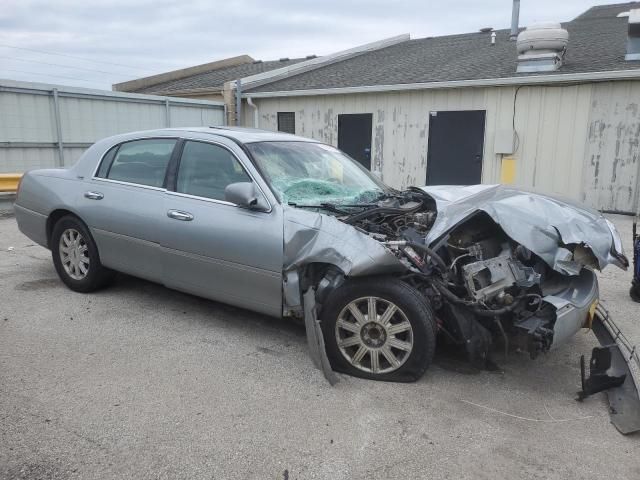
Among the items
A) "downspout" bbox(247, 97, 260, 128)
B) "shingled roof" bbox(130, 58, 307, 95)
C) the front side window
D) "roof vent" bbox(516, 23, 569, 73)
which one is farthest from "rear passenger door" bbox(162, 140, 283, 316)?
"shingled roof" bbox(130, 58, 307, 95)

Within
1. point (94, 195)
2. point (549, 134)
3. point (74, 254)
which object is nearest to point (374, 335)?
point (94, 195)

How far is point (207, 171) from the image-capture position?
4117mm

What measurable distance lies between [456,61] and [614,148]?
465 cm

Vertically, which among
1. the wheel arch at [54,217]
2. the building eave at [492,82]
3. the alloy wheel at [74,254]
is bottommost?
the alloy wheel at [74,254]

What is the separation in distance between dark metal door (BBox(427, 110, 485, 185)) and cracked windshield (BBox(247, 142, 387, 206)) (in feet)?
23.6

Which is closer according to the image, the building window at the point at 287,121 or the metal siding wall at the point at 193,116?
the metal siding wall at the point at 193,116

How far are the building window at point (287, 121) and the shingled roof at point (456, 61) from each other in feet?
2.23

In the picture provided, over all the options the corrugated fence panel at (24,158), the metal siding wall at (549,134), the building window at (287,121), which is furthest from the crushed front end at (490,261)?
the building window at (287,121)

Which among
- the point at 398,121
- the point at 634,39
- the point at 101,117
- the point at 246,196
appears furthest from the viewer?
the point at 398,121

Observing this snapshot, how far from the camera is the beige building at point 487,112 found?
9875mm

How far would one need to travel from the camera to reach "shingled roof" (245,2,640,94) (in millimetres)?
10820

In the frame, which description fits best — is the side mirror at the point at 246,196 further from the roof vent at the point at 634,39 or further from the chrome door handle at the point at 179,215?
the roof vent at the point at 634,39

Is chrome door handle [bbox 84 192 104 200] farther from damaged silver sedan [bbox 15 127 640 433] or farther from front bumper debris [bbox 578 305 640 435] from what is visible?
front bumper debris [bbox 578 305 640 435]

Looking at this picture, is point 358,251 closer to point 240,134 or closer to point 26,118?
point 240,134
